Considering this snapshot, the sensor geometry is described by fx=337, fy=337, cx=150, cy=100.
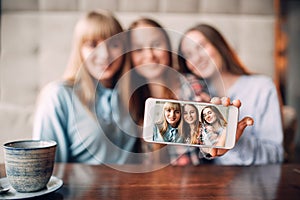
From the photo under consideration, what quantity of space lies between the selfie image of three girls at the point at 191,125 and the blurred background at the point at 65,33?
0.33 meters

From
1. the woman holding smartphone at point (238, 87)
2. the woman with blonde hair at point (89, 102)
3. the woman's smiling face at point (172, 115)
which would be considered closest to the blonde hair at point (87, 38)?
the woman with blonde hair at point (89, 102)

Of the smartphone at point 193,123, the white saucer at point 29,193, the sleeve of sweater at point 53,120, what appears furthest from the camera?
the sleeve of sweater at point 53,120

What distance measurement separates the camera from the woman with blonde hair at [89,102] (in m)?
0.92

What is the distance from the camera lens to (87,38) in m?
0.94

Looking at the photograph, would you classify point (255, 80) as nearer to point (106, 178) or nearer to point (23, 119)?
point (106, 178)

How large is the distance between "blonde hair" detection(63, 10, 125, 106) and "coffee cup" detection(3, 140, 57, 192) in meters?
0.37

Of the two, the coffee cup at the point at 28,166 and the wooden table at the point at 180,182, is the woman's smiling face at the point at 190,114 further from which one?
the coffee cup at the point at 28,166

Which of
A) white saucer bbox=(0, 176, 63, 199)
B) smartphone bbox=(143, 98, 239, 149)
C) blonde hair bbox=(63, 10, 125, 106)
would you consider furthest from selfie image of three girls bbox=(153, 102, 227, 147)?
blonde hair bbox=(63, 10, 125, 106)

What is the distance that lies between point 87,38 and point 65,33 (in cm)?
6

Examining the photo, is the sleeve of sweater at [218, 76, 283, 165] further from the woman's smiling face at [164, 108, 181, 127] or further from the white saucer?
the white saucer

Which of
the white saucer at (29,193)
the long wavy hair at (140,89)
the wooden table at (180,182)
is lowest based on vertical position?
the wooden table at (180,182)

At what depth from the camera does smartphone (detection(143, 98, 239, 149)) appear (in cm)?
66

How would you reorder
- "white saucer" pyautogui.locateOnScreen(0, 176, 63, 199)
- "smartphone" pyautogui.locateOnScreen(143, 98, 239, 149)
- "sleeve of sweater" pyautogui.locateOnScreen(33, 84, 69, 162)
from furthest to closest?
"sleeve of sweater" pyautogui.locateOnScreen(33, 84, 69, 162), "smartphone" pyautogui.locateOnScreen(143, 98, 239, 149), "white saucer" pyautogui.locateOnScreen(0, 176, 63, 199)

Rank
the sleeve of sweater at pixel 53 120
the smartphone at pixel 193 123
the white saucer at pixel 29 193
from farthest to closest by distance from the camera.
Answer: the sleeve of sweater at pixel 53 120 < the smartphone at pixel 193 123 < the white saucer at pixel 29 193
